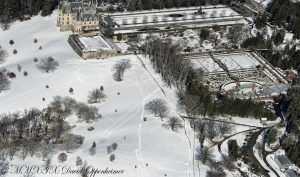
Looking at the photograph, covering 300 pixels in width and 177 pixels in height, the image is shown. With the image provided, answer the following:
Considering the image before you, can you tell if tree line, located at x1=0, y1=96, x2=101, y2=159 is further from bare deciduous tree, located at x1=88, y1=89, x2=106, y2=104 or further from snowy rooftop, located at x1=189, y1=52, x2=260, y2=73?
snowy rooftop, located at x1=189, y1=52, x2=260, y2=73

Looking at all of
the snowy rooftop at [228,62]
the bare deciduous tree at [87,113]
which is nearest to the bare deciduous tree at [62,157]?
the bare deciduous tree at [87,113]

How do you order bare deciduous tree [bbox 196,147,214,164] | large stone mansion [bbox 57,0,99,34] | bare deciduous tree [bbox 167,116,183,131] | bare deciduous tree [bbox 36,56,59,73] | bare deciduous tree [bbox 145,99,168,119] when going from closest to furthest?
bare deciduous tree [bbox 196,147,214,164], bare deciduous tree [bbox 167,116,183,131], bare deciduous tree [bbox 145,99,168,119], bare deciduous tree [bbox 36,56,59,73], large stone mansion [bbox 57,0,99,34]

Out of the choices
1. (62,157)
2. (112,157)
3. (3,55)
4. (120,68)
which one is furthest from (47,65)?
(112,157)

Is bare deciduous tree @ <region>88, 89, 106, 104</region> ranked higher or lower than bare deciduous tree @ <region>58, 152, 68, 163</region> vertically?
higher

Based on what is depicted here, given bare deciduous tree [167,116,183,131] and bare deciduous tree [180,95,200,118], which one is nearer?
bare deciduous tree [167,116,183,131]

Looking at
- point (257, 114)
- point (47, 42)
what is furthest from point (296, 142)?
point (47, 42)

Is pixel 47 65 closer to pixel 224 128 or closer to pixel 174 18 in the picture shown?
pixel 224 128

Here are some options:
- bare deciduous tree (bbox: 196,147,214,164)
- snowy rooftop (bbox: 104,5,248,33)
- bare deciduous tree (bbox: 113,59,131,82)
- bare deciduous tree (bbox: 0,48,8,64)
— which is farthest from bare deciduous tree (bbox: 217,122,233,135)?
bare deciduous tree (bbox: 0,48,8,64)

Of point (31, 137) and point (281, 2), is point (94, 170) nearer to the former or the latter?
point (31, 137)
